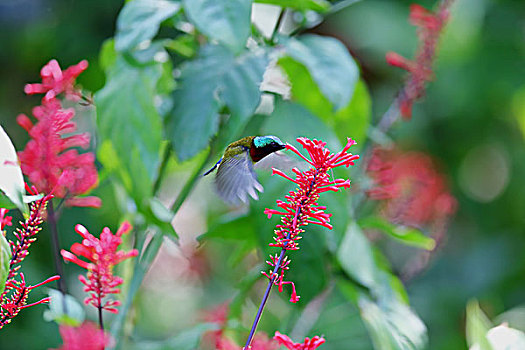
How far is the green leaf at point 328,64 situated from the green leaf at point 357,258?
0.13m

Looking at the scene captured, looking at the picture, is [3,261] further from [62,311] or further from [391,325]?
[391,325]

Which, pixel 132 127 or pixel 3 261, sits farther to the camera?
pixel 132 127

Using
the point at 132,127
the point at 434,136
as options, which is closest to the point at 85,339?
the point at 132,127

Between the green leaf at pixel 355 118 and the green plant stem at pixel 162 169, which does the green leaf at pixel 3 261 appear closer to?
the green plant stem at pixel 162 169

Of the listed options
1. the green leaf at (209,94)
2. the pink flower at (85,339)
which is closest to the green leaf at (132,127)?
the green leaf at (209,94)

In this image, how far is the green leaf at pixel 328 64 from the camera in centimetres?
57

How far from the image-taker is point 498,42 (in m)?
1.58

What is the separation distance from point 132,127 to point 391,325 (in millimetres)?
273

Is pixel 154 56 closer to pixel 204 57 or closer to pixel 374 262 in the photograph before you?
pixel 204 57

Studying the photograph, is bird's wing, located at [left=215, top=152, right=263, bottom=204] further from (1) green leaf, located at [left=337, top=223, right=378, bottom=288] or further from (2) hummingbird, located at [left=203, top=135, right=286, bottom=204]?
(1) green leaf, located at [left=337, top=223, right=378, bottom=288]

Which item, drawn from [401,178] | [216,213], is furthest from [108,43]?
[216,213]

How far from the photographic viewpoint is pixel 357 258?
656 mm

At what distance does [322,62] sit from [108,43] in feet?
0.71

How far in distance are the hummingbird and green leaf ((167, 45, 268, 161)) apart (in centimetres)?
12
